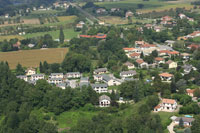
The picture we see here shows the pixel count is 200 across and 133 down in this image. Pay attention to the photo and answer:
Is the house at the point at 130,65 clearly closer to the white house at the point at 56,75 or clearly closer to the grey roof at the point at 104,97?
the white house at the point at 56,75

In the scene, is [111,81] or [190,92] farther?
[111,81]

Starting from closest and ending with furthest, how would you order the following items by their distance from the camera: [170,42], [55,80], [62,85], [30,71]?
[62,85] < [55,80] < [30,71] < [170,42]

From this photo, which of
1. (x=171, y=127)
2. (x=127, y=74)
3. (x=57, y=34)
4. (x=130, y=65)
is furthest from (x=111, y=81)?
(x=57, y=34)

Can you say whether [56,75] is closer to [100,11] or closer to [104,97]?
[104,97]

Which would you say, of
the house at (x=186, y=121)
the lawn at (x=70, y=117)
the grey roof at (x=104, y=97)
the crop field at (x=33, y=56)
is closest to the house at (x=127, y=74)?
the grey roof at (x=104, y=97)

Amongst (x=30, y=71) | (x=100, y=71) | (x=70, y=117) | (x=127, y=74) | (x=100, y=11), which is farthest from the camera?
(x=100, y=11)

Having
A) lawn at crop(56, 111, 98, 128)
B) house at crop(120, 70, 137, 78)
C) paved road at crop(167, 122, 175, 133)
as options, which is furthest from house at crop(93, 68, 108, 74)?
paved road at crop(167, 122, 175, 133)
